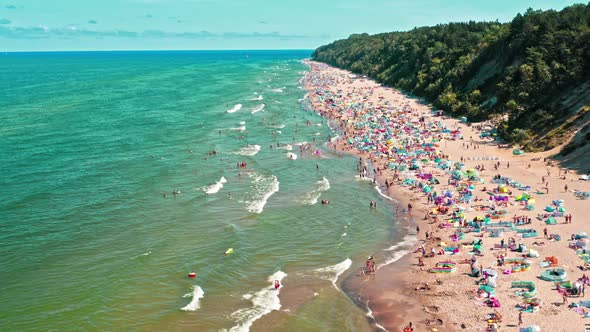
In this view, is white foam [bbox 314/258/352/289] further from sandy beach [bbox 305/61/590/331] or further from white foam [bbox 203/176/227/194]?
white foam [bbox 203/176/227/194]

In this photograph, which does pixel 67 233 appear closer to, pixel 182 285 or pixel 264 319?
A: pixel 182 285

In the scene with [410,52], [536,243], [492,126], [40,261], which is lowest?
[40,261]

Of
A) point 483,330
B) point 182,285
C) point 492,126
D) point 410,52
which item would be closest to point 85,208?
point 182,285

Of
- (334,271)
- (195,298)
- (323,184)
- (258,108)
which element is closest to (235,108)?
(258,108)

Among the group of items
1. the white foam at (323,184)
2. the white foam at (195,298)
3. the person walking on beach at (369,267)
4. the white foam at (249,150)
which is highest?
the white foam at (249,150)

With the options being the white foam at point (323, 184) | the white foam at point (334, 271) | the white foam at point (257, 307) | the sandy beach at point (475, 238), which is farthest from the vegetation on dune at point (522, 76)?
the white foam at point (257, 307)

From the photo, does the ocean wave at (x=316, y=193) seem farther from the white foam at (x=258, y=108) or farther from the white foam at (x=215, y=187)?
the white foam at (x=258, y=108)
